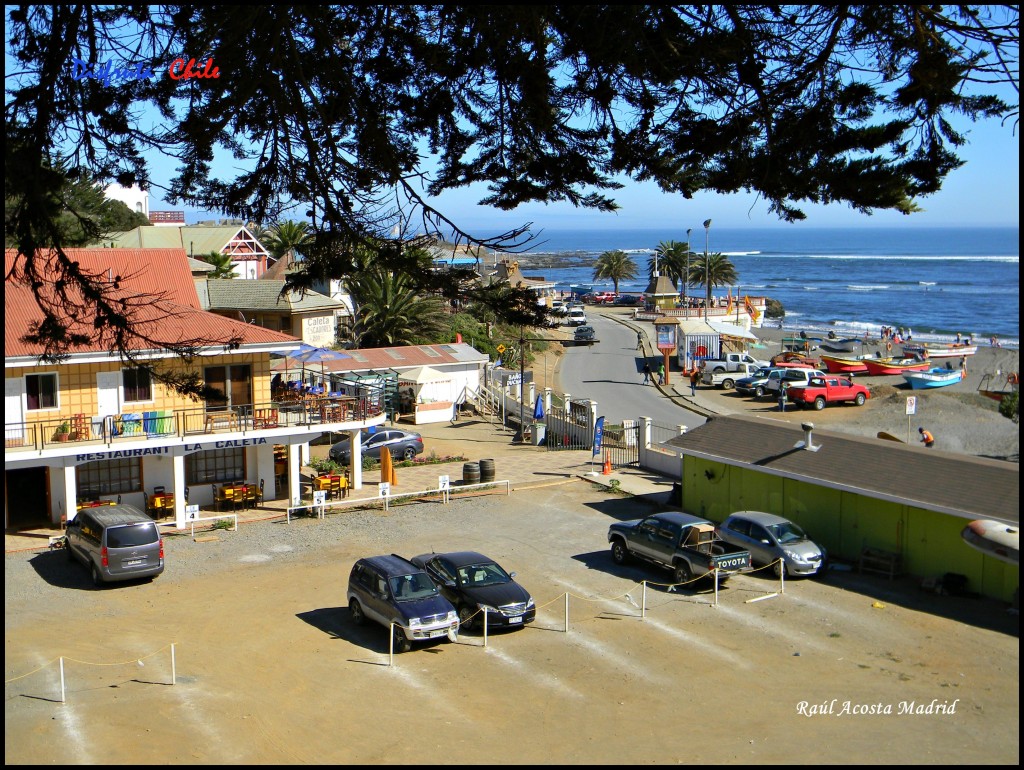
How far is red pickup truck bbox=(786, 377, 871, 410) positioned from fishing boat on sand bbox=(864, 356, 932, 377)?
36.3 feet

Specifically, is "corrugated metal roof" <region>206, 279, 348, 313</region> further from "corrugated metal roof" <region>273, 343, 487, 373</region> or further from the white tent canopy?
the white tent canopy

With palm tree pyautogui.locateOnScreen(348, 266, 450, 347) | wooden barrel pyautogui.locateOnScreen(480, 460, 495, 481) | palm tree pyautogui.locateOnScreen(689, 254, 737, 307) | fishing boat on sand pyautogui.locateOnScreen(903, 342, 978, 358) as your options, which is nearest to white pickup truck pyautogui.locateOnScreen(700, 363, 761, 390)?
palm tree pyautogui.locateOnScreen(348, 266, 450, 347)

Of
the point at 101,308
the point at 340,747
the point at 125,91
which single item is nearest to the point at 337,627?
the point at 340,747

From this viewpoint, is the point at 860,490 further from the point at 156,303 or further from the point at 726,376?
the point at 726,376

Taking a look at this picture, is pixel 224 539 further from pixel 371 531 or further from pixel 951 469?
pixel 951 469

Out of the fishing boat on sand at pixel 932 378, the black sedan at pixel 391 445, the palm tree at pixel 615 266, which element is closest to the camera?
the black sedan at pixel 391 445

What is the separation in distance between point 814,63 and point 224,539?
60.0 ft

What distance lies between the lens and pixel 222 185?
12062mm

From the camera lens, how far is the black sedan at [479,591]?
17016 millimetres

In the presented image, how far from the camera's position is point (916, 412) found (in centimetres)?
4312

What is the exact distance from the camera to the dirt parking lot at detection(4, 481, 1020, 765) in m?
12.3

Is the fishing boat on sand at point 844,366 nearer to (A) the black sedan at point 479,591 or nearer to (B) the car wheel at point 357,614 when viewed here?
(A) the black sedan at point 479,591

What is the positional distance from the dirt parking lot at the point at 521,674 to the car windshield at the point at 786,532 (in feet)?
2.94

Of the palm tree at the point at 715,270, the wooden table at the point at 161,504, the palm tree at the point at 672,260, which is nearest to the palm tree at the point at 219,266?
the wooden table at the point at 161,504
